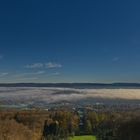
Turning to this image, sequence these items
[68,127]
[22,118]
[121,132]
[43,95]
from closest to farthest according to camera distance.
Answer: [43,95] → [121,132] → [22,118] → [68,127]

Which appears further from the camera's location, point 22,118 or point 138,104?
point 138,104

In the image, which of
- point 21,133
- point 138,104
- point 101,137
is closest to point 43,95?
point 21,133

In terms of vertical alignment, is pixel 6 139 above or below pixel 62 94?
below

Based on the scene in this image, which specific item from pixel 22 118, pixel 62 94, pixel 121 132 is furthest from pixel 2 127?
pixel 22 118

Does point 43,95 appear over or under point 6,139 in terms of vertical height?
over

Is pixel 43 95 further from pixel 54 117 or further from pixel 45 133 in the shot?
pixel 54 117

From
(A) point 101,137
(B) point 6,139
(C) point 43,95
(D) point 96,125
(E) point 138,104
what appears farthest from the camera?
(E) point 138,104

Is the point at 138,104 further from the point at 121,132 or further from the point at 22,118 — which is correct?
the point at 121,132

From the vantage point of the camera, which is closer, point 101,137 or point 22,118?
point 101,137

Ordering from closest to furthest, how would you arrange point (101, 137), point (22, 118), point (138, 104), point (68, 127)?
1. point (101, 137)
2. point (22, 118)
3. point (68, 127)
4. point (138, 104)
